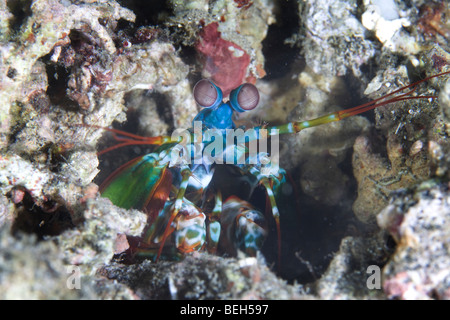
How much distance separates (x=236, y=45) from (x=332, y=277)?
2658 mm

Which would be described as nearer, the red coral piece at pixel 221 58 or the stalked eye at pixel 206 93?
the stalked eye at pixel 206 93

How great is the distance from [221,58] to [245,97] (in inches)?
43.6

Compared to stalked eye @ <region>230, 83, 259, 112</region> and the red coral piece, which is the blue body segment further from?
the red coral piece

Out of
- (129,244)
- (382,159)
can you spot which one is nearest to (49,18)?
(129,244)

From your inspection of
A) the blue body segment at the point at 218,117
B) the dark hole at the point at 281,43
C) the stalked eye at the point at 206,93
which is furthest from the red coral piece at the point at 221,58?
the stalked eye at the point at 206,93

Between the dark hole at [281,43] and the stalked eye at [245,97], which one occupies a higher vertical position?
the dark hole at [281,43]

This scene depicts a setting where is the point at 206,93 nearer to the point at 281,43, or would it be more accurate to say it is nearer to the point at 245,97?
the point at 245,97

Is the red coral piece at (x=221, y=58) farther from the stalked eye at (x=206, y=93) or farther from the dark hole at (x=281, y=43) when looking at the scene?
the stalked eye at (x=206, y=93)

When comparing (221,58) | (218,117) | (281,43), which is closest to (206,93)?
(218,117)

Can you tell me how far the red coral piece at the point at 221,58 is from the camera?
349 centimetres

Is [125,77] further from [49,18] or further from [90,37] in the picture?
[49,18]

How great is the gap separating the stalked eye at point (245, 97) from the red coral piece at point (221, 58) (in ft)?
3.33

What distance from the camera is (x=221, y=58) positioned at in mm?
3609

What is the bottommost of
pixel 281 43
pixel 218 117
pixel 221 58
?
pixel 218 117
